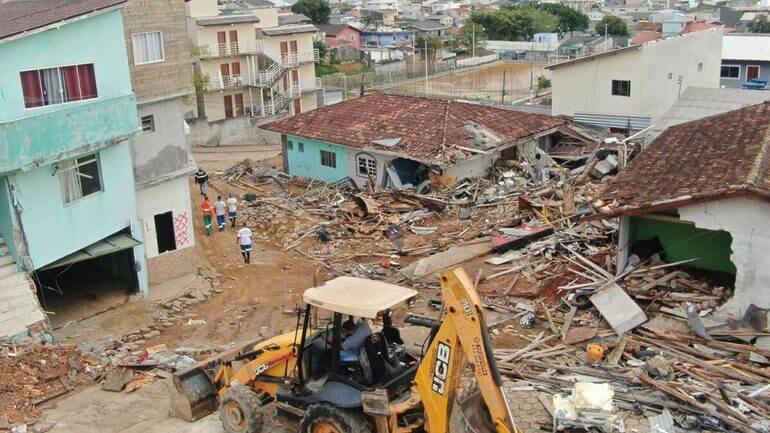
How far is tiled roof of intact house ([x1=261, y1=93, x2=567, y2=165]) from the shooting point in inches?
1184

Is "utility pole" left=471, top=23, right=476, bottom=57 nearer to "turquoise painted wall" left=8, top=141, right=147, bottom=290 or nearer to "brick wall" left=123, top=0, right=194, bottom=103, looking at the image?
"brick wall" left=123, top=0, right=194, bottom=103

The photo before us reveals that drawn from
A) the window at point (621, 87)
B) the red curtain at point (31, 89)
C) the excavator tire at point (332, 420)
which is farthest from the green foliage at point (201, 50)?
the excavator tire at point (332, 420)

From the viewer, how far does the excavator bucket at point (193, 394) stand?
42.0ft

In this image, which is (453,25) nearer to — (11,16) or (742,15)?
(742,15)

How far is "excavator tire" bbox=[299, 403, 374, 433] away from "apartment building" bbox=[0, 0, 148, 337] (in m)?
9.32

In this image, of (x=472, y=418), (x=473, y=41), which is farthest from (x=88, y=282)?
(x=473, y=41)

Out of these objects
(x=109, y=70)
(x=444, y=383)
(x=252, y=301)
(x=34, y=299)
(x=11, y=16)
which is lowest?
(x=252, y=301)

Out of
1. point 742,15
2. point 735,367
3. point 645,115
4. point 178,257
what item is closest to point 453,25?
point 742,15

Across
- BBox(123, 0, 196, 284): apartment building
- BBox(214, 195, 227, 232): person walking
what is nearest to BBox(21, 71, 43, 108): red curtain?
BBox(123, 0, 196, 284): apartment building

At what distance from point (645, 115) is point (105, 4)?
945 inches

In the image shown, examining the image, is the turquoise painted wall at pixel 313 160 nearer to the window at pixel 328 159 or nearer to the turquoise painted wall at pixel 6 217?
the window at pixel 328 159

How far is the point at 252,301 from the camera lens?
2130 cm

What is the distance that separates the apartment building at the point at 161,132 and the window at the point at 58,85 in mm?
2863

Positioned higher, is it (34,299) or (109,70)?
(109,70)
